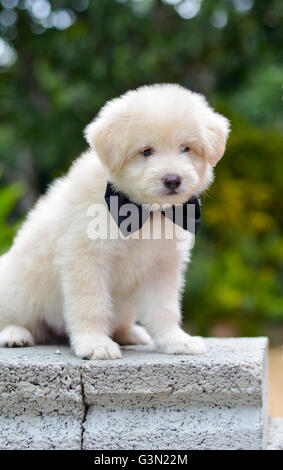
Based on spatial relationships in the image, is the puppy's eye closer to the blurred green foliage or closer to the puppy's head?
the puppy's head

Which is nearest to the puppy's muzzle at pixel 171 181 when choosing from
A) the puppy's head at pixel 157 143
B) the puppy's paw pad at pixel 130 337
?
the puppy's head at pixel 157 143

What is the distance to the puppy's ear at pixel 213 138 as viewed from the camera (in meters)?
3.71

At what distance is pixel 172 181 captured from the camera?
11.3ft

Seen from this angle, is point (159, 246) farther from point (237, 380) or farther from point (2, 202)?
point (2, 202)

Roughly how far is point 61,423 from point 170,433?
563mm

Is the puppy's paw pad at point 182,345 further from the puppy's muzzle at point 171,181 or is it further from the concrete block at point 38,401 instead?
the puppy's muzzle at point 171,181

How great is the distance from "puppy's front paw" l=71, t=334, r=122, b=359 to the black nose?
0.92 metres

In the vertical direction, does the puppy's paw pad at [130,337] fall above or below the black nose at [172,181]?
below

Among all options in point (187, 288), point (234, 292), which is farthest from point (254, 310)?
point (187, 288)

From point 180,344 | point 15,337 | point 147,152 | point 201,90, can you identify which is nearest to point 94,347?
point 180,344

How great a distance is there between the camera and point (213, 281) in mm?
10086

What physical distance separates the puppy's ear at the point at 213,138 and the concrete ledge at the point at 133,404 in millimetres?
1111

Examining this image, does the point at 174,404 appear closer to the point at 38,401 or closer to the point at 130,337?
the point at 38,401

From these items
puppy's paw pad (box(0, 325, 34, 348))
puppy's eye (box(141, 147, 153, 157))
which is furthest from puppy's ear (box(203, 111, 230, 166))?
puppy's paw pad (box(0, 325, 34, 348))
